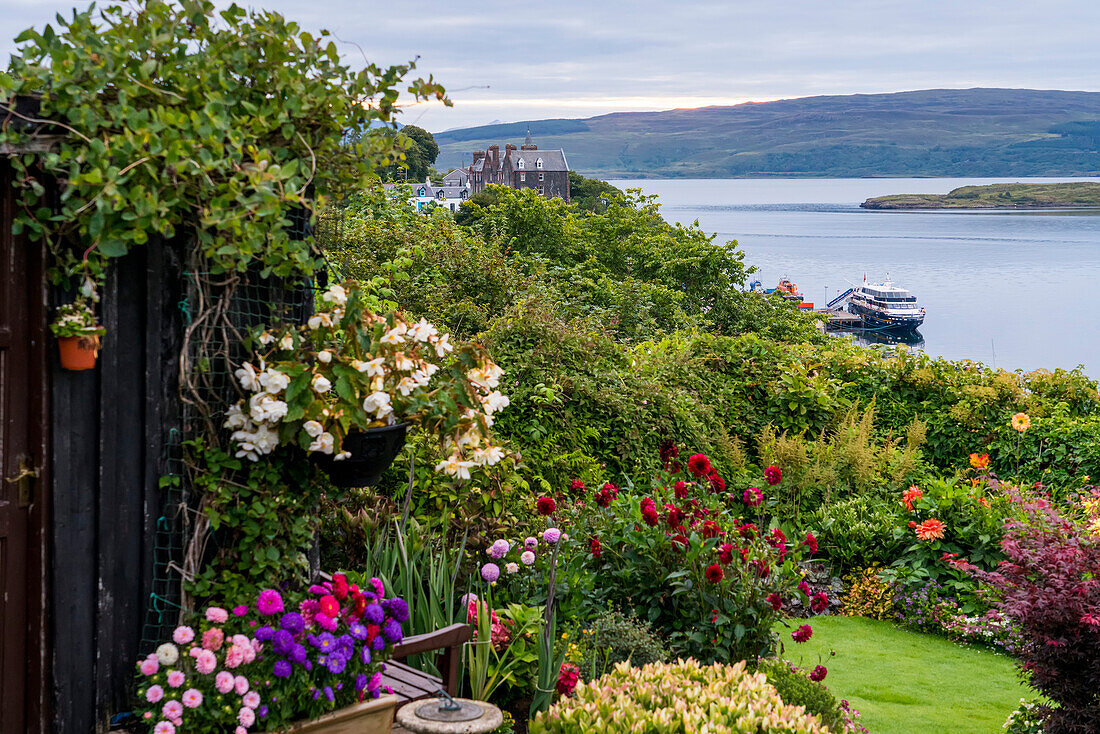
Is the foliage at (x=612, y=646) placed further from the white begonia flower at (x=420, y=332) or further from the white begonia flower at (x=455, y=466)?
the white begonia flower at (x=420, y=332)

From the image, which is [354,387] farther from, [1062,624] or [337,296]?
[1062,624]

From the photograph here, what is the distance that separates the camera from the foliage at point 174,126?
8.24 feet

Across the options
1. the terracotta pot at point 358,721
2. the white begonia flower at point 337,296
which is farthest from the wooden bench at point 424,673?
the white begonia flower at point 337,296

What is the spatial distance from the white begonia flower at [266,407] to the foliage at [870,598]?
462 centimetres

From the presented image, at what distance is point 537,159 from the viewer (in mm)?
71000

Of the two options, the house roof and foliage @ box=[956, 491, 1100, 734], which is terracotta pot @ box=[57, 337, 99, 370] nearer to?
foliage @ box=[956, 491, 1100, 734]

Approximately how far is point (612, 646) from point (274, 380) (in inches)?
78.0

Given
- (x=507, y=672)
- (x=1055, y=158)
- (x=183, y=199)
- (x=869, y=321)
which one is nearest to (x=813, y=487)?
(x=507, y=672)

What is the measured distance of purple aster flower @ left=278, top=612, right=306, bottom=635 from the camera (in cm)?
285

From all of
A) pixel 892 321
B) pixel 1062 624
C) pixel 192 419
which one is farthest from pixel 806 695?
pixel 892 321

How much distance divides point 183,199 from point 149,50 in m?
0.46

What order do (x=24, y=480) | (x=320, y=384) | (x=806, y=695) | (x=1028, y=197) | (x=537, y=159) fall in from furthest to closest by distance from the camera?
(x=1028, y=197), (x=537, y=159), (x=806, y=695), (x=320, y=384), (x=24, y=480)

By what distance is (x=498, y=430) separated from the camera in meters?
6.11

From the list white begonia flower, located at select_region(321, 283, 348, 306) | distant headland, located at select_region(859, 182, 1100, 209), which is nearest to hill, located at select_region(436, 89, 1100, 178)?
distant headland, located at select_region(859, 182, 1100, 209)
